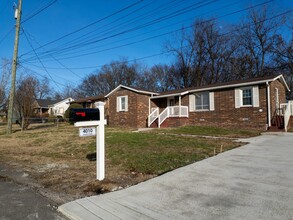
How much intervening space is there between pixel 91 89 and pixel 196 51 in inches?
1195

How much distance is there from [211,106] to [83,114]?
1516 centimetres

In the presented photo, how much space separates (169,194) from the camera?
4.06 metres

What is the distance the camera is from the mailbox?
4.83 meters

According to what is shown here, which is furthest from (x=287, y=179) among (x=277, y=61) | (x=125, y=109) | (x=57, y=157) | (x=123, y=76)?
(x=123, y=76)

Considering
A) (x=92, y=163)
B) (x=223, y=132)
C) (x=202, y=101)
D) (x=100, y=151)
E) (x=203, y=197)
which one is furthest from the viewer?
(x=202, y=101)

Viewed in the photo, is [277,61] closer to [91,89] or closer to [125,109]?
[125,109]

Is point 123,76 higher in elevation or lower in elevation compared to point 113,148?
higher

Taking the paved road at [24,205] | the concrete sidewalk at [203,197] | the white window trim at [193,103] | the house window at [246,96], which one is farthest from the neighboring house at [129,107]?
the paved road at [24,205]

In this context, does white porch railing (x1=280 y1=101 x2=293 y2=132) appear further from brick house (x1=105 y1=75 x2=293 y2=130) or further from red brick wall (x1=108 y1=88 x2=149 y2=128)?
red brick wall (x1=108 y1=88 x2=149 y2=128)

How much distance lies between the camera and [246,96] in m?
16.9

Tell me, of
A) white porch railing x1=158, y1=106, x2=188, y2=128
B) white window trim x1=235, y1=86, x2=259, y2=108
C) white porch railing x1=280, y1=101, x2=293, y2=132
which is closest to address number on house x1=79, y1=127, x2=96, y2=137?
white porch railing x1=280, y1=101, x2=293, y2=132

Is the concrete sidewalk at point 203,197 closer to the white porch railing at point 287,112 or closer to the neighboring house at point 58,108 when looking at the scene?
the white porch railing at point 287,112

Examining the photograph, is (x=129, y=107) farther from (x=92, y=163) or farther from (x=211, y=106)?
(x=92, y=163)

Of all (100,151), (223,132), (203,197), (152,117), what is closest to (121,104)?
(152,117)
